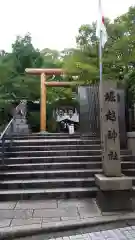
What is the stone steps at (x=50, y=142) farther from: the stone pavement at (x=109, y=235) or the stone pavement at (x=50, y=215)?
the stone pavement at (x=109, y=235)

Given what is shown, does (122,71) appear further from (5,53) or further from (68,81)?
(5,53)

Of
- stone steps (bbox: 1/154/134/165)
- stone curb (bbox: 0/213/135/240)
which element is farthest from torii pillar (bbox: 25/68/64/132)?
stone curb (bbox: 0/213/135/240)

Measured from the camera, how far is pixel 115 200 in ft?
15.7

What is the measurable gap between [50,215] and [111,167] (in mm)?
1561

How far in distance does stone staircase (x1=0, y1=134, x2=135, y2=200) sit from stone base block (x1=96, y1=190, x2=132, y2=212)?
925 mm

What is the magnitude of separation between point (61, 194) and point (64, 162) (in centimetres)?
160

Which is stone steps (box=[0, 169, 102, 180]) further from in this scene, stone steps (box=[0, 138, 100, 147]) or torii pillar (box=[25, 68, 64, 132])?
torii pillar (box=[25, 68, 64, 132])

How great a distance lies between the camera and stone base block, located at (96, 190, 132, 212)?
4746 millimetres

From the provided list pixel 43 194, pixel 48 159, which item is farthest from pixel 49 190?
pixel 48 159

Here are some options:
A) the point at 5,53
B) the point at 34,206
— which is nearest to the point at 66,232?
the point at 34,206

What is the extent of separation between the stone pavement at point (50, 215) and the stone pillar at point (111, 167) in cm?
21

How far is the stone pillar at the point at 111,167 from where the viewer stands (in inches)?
185

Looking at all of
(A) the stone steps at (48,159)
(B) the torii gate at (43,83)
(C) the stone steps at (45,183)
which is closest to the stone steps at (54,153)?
(A) the stone steps at (48,159)

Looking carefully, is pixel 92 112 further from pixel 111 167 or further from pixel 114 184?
pixel 114 184
